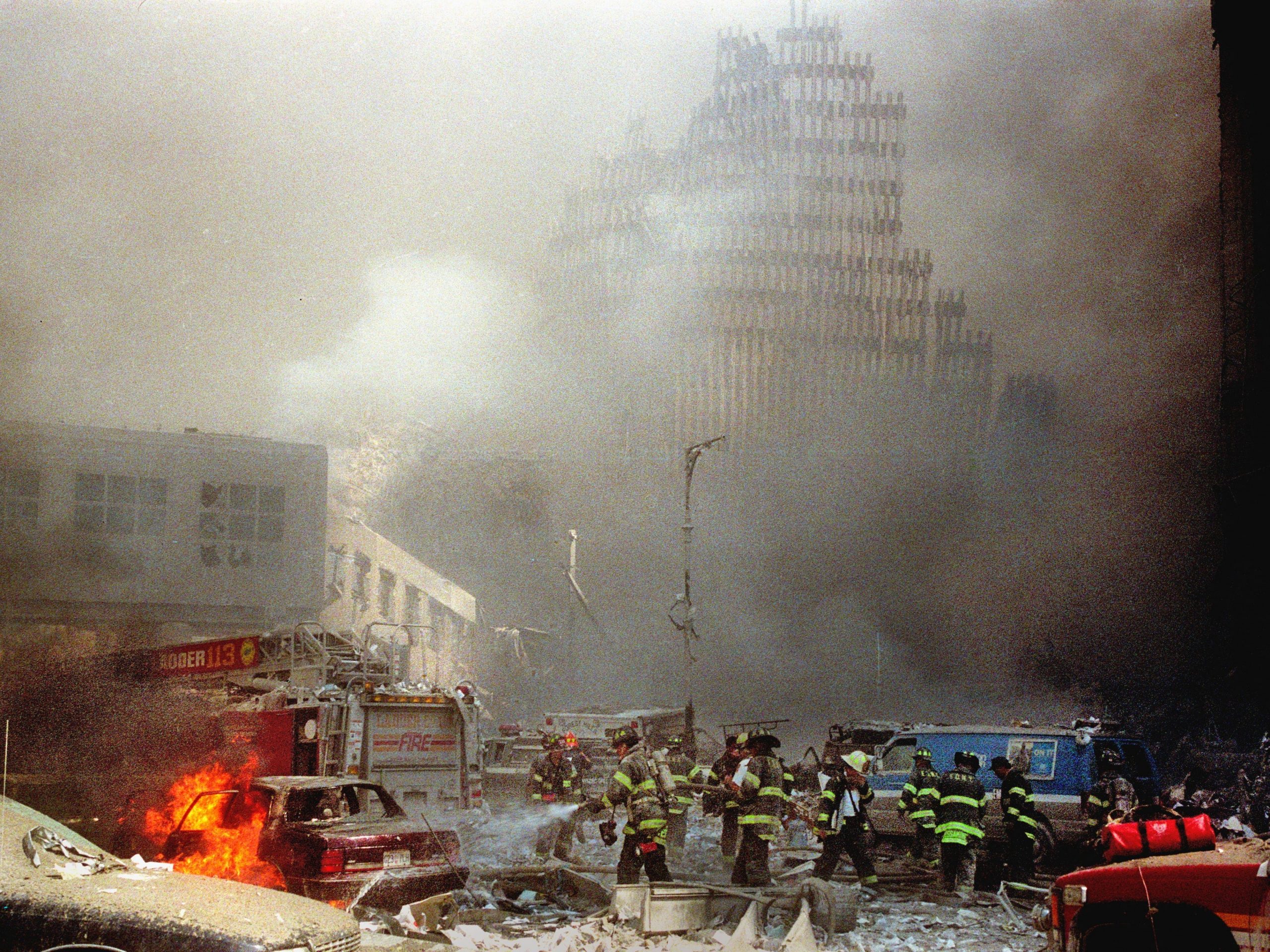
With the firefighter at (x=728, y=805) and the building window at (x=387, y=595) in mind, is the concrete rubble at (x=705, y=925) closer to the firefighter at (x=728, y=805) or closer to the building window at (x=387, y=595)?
the firefighter at (x=728, y=805)

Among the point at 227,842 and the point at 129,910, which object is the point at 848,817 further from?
the point at 129,910

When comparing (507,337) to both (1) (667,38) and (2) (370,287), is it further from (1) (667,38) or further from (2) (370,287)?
(1) (667,38)

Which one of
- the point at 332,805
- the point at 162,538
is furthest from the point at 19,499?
the point at 332,805

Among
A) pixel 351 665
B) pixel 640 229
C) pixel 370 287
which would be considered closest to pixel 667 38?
pixel 640 229

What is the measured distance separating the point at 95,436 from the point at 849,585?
704 inches

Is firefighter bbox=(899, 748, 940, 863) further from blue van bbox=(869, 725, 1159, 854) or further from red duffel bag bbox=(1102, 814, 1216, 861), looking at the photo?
red duffel bag bbox=(1102, 814, 1216, 861)

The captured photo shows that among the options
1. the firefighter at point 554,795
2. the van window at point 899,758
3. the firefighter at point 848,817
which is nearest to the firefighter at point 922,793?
the firefighter at point 848,817

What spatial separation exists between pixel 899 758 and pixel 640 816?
494 centimetres

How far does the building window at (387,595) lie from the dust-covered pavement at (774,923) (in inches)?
585

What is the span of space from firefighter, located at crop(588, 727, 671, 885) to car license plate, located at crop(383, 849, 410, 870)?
1609 mm

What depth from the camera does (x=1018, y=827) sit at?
9.08 m

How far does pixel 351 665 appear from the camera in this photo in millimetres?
12953

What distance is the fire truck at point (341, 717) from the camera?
37.4 ft

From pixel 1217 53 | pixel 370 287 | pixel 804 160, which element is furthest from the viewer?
pixel 804 160
